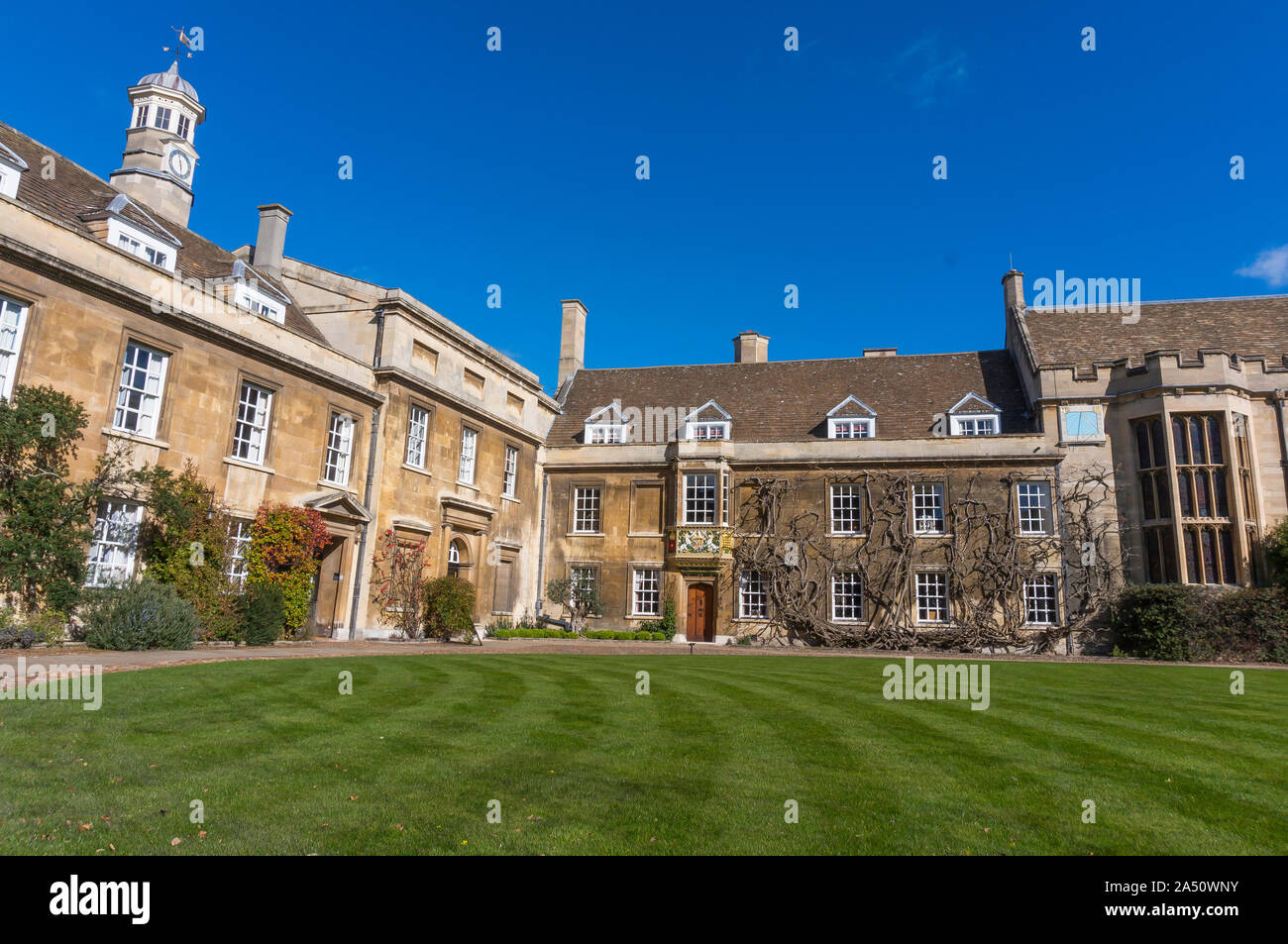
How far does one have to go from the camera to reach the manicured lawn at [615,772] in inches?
172

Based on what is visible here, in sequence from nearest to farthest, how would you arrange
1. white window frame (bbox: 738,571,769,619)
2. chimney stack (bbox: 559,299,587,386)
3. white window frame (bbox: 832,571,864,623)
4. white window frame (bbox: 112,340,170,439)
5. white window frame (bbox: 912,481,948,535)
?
white window frame (bbox: 112,340,170,439), white window frame (bbox: 912,481,948,535), white window frame (bbox: 832,571,864,623), white window frame (bbox: 738,571,769,619), chimney stack (bbox: 559,299,587,386)

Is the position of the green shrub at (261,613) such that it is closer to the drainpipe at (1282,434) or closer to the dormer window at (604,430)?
the dormer window at (604,430)

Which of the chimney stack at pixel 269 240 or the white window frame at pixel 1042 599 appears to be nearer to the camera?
the chimney stack at pixel 269 240

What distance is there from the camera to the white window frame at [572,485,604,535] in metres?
29.4

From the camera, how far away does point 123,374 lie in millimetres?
15523

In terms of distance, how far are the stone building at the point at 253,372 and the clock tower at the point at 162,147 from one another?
6cm

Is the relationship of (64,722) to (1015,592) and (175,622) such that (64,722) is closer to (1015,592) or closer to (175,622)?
(175,622)

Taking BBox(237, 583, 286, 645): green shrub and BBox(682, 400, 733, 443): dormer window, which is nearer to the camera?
BBox(237, 583, 286, 645): green shrub

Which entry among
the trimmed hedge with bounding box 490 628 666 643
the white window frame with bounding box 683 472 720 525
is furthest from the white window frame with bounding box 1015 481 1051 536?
the trimmed hedge with bounding box 490 628 666 643

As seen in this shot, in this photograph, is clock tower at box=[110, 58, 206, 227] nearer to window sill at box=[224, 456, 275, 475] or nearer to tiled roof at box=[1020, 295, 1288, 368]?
window sill at box=[224, 456, 275, 475]

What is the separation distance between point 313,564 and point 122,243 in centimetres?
818

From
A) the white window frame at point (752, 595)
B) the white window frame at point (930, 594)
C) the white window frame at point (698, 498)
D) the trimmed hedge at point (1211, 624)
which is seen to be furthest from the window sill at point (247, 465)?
the trimmed hedge at point (1211, 624)

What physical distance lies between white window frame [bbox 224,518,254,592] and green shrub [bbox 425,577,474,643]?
540 cm

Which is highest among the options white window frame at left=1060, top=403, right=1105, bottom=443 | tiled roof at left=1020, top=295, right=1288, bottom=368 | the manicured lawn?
tiled roof at left=1020, top=295, right=1288, bottom=368
